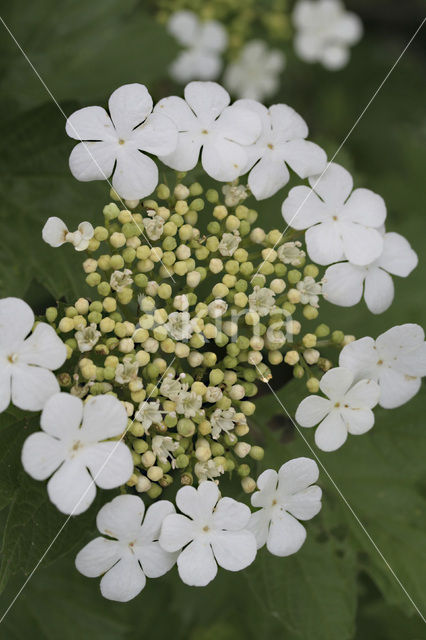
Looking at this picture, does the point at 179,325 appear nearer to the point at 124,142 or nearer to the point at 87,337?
the point at 87,337

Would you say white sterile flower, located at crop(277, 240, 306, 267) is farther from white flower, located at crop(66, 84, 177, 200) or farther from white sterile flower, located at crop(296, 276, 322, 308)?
white flower, located at crop(66, 84, 177, 200)

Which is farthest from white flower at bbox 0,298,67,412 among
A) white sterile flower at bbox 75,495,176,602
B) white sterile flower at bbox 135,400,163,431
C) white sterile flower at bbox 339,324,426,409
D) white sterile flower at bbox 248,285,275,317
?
white sterile flower at bbox 339,324,426,409

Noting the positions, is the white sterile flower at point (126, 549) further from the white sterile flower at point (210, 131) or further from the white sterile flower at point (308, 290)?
the white sterile flower at point (210, 131)

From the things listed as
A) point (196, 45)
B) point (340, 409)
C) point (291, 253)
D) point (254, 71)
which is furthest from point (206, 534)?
point (254, 71)

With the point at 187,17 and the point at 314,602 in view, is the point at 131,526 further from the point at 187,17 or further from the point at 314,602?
the point at 187,17

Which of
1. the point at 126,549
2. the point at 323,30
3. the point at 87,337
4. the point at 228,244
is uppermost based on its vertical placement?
the point at 228,244

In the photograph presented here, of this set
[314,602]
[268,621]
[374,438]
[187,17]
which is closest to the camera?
[314,602]

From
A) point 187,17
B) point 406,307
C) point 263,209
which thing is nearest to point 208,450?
point 263,209
